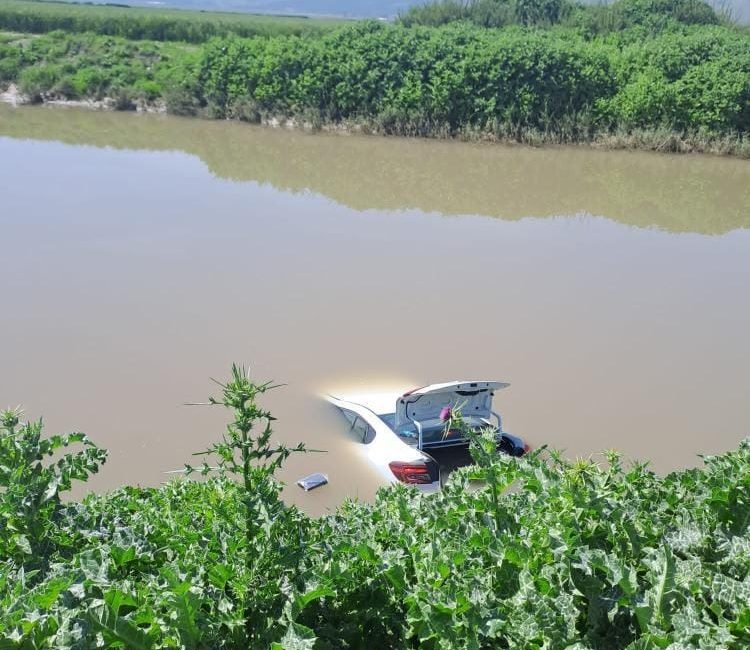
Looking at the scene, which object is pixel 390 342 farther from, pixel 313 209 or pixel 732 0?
pixel 732 0

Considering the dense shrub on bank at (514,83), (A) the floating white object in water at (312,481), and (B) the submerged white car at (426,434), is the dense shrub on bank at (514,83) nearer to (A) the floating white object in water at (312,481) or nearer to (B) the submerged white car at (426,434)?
(B) the submerged white car at (426,434)

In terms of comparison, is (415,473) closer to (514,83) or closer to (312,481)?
(312,481)

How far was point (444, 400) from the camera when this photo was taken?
26.6 ft

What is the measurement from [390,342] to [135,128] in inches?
822

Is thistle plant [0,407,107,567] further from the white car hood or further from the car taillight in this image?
the white car hood

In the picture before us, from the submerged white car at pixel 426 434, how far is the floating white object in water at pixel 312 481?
0.57 m

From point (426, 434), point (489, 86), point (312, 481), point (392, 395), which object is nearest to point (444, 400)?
point (426, 434)

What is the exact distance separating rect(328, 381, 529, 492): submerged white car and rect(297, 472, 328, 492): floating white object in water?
57cm

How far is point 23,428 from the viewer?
4301 millimetres

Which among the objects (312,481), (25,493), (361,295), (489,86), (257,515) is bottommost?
(312,481)

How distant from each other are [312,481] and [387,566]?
4.49m

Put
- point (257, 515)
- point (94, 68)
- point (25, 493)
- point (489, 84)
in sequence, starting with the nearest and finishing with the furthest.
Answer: point (257, 515), point (25, 493), point (489, 84), point (94, 68)

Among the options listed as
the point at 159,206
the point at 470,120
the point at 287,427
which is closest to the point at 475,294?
the point at 287,427

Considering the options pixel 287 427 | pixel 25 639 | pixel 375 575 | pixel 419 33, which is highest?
pixel 419 33
